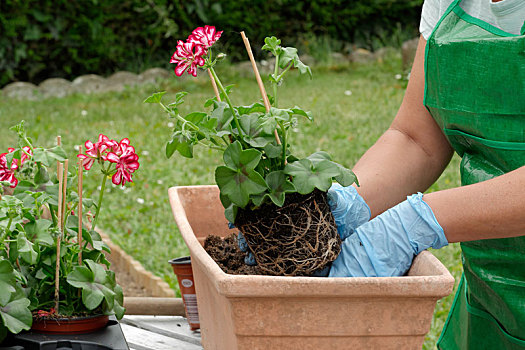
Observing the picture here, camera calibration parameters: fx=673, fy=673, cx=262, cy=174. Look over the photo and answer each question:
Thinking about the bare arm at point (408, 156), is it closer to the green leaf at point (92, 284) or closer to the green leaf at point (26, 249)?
the green leaf at point (92, 284)

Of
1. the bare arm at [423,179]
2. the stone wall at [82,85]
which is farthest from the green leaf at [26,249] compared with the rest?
the stone wall at [82,85]

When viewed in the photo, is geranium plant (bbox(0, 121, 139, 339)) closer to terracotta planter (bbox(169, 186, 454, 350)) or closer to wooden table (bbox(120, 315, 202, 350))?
wooden table (bbox(120, 315, 202, 350))

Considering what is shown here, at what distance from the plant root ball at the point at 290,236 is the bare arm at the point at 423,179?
202 mm

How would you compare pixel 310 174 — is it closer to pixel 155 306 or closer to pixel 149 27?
pixel 155 306

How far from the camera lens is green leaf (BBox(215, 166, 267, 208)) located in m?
0.98

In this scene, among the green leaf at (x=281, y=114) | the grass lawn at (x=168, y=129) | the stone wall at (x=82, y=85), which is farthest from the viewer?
the stone wall at (x=82, y=85)

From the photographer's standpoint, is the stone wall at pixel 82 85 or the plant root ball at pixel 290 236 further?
the stone wall at pixel 82 85

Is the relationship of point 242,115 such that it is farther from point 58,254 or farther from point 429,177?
point 429,177

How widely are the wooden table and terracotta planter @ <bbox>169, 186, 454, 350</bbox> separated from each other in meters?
0.46

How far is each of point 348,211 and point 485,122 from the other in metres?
0.30

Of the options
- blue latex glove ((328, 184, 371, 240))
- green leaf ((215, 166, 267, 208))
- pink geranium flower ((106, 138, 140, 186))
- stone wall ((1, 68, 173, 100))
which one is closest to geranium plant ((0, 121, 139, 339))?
pink geranium flower ((106, 138, 140, 186))

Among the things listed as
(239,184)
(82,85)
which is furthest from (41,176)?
(82,85)

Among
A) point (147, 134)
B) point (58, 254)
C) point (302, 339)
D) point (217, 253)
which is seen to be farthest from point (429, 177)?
point (147, 134)

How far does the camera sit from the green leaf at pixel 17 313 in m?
1.09
